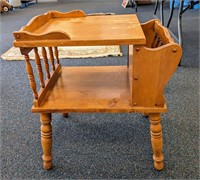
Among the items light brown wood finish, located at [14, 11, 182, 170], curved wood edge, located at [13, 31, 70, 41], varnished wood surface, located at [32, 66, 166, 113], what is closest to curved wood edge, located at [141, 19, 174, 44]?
light brown wood finish, located at [14, 11, 182, 170]

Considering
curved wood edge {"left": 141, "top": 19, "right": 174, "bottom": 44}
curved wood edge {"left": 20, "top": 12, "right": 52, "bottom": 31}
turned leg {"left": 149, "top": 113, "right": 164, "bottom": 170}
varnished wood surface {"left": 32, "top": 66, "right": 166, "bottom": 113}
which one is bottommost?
turned leg {"left": 149, "top": 113, "right": 164, "bottom": 170}

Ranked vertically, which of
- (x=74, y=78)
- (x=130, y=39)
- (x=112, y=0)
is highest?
(x=130, y=39)

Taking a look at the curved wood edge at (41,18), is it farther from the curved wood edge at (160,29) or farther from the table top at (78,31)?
the curved wood edge at (160,29)

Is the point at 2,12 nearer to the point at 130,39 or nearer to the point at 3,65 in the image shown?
the point at 3,65

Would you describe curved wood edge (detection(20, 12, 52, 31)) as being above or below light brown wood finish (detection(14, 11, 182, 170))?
above

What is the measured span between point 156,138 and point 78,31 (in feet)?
1.51

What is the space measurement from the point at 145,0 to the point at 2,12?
106 inches

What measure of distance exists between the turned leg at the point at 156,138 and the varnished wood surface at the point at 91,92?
4 centimetres

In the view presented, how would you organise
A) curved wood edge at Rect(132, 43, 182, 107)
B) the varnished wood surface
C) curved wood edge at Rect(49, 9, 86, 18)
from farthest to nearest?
1. curved wood edge at Rect(49, 9, 86, 18)
2. the varnished wood surface
3. curved wood edge at Rect(132, 43, 182, 107)

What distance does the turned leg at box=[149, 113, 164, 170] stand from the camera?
79cm

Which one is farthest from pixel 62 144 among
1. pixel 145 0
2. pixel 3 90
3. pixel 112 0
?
pixel 112 0

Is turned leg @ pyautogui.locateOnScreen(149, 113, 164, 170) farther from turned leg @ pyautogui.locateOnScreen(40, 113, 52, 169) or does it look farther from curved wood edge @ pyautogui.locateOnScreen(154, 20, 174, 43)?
turned leg @ pyautogui.locateOnScreen(40, 113, 52, 169)

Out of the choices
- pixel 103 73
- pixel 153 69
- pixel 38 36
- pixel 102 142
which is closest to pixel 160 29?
pixel 153 69

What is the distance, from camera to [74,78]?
3.23ft
